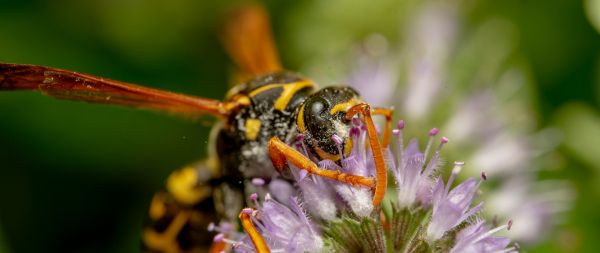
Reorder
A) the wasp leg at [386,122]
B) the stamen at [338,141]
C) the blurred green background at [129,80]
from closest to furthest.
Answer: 1. the stamen at [338,141]
2. the wasp leg at [386,122]
3. the blurred green background at [129,80]

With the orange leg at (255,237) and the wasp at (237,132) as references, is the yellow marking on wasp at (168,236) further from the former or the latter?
the orange leg at (255,237)

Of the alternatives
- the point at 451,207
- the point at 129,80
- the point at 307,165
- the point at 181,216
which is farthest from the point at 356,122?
the point at 129,80

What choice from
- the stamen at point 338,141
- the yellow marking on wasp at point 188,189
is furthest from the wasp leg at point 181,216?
the stamen at point 338,141

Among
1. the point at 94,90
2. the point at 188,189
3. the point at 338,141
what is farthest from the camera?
the point at 188,189

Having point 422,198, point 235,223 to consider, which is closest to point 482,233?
point 422,198

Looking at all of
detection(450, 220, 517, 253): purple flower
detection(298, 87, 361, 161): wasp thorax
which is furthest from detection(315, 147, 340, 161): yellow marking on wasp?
detection(450, 220, 517, 253): purple flower

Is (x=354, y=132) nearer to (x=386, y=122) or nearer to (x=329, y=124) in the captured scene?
(x=329, y=124)

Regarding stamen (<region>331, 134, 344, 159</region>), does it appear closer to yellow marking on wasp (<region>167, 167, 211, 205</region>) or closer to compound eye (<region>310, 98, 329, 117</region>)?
compound eye (<region>310, 98, 329, 117</region>)
